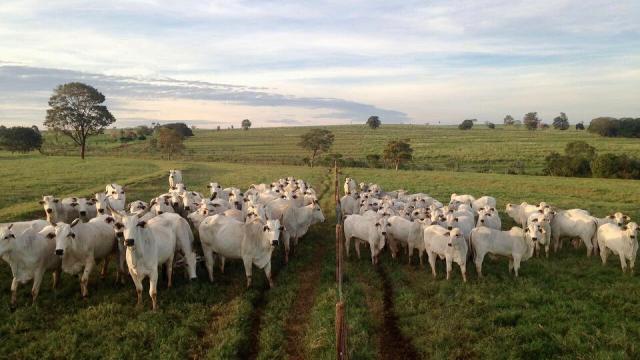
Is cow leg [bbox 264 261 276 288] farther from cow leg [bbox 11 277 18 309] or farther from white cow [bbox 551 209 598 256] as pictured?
white cow [bbox 551 209 598 256]

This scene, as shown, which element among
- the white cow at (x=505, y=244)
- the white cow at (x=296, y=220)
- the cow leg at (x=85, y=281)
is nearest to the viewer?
the cow leg at (x=85, y=281)

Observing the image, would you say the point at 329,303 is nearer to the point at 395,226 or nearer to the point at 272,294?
the point at 272,294

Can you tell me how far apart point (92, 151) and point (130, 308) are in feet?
219

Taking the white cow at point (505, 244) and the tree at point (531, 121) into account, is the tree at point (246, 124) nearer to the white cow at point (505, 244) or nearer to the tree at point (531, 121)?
the tree at point (531, 121)

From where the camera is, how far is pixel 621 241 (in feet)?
43.9

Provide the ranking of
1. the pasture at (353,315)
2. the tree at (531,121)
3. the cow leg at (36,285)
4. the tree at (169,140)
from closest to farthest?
Result: the pasture at (353,315)
the cow leg at (36,285)
the tree at (169,140)
the tree at (531,121)

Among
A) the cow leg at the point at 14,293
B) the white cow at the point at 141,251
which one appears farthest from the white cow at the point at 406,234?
the cow leg at the point at 14,293

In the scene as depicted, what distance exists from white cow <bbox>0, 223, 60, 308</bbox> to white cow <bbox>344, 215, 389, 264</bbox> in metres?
8.76

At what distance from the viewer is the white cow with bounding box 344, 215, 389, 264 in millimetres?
14391

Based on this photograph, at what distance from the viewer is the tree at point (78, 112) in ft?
173

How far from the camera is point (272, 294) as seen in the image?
37.5 feet

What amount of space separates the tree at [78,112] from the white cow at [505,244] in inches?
2024

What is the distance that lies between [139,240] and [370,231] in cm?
711

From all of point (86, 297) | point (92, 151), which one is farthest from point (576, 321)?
point (92, 151)
